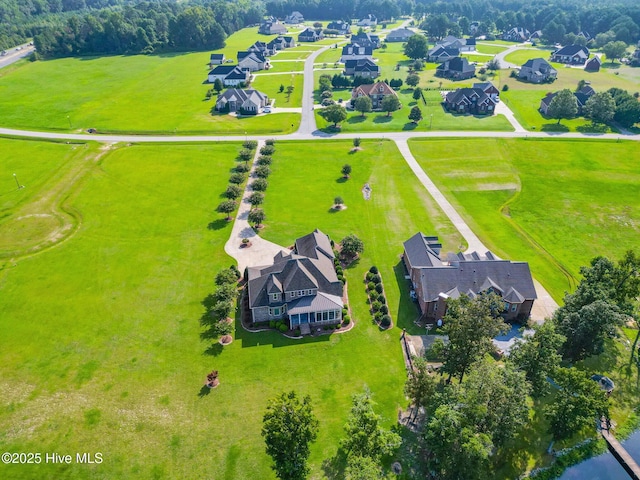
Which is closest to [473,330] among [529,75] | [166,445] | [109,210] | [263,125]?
[166,445]

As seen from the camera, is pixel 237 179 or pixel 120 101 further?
pixel 120 101

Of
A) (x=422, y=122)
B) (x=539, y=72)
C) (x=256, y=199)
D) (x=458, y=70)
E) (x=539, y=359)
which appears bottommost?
(x=422, y=122)

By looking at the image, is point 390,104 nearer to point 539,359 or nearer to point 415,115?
point 415,115

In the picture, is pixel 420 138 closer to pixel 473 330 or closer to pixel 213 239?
pixel 213 239

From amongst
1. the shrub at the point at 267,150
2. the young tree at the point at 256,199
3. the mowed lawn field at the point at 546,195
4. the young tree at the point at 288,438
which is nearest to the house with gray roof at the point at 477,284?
the mowed lawn field at the point at 546,195

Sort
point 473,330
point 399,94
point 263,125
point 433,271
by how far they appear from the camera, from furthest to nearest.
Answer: point 399,94
point 263,125
point 433,271
point 473,330

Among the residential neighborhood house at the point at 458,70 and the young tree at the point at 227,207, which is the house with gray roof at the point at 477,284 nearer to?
the young tree at the point at 227,207

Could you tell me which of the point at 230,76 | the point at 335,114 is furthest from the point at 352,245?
the point at 230,76
